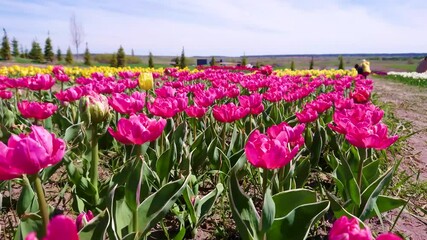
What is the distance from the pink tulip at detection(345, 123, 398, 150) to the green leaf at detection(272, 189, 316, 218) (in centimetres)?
50

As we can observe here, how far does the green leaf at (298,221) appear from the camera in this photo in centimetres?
142

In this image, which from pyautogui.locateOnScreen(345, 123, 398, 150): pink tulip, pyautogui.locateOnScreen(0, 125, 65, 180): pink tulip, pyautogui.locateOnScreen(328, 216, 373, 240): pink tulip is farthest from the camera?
pyautogui.locateOnScreen(345, 123, 398, 150): pink tulip

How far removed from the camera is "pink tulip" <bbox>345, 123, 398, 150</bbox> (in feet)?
6.15

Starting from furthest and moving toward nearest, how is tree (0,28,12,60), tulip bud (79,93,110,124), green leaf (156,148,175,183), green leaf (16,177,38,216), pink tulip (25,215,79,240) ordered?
tree (0,28,12,60), green leaf (156,148,175,183), tulip bud (79,93,110,124), green leaf (16,177,38,216), pink tulip (25,215,79,240)

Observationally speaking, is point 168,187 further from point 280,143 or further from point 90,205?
point 90,205

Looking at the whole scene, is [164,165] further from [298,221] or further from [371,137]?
[371,137]

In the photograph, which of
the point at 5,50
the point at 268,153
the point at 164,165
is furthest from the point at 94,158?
the point at 5,50

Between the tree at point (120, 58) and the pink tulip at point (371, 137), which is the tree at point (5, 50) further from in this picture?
the pink tulip at point (371, 137)

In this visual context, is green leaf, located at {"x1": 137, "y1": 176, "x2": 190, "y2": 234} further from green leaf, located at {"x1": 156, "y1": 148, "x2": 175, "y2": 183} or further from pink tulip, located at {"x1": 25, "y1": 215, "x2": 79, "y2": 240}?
pink tulip, located at {"x1": 25, "y1": 215, "x2": 79, "y2": 240}

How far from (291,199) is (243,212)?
241 millimetres

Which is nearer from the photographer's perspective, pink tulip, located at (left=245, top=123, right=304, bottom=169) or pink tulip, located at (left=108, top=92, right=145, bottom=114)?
pink tulip, located at (left=245, top=123, right=304, bottom=169)

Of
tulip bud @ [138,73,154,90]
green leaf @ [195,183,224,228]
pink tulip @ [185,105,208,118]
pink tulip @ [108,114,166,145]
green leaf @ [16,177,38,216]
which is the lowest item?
green leaf @ [195,183,224,228]

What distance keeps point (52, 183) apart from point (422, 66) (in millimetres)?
9013

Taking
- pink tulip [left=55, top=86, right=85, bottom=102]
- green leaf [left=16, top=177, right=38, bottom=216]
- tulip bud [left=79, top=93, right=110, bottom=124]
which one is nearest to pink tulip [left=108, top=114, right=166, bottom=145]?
tulip bud [left=79, top=93, right=110, bottom=124]
